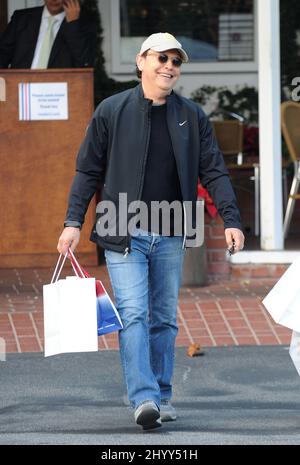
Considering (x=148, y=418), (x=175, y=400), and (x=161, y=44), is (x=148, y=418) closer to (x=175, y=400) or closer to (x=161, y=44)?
(x=175, y=400)

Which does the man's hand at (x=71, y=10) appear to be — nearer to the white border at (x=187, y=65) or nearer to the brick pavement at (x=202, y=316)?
the brick pavement at (x=202, y=316)

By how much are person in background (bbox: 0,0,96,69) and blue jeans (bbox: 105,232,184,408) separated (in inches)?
191

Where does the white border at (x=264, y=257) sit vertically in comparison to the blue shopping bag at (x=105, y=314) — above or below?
below

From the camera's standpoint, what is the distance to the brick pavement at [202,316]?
8.86 m

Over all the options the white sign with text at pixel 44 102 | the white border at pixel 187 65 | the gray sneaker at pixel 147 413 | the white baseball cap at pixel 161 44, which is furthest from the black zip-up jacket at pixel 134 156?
the white border at pixel 187 65

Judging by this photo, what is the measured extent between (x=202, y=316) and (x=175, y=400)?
6.16ft

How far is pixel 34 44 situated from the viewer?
11.5 metres

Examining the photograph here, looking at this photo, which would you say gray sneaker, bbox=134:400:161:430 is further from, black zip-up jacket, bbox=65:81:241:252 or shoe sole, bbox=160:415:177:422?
black zip-up jacket, bbox=65:81:241:252

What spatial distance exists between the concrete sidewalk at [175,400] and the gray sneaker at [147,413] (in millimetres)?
71

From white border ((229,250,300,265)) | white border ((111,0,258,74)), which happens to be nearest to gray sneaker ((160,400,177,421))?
white border ((229,250,300,265))

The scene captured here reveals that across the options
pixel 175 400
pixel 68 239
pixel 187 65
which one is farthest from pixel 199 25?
pixel 68 239

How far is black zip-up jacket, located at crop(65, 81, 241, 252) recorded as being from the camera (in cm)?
664

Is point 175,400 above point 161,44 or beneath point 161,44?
beneath
